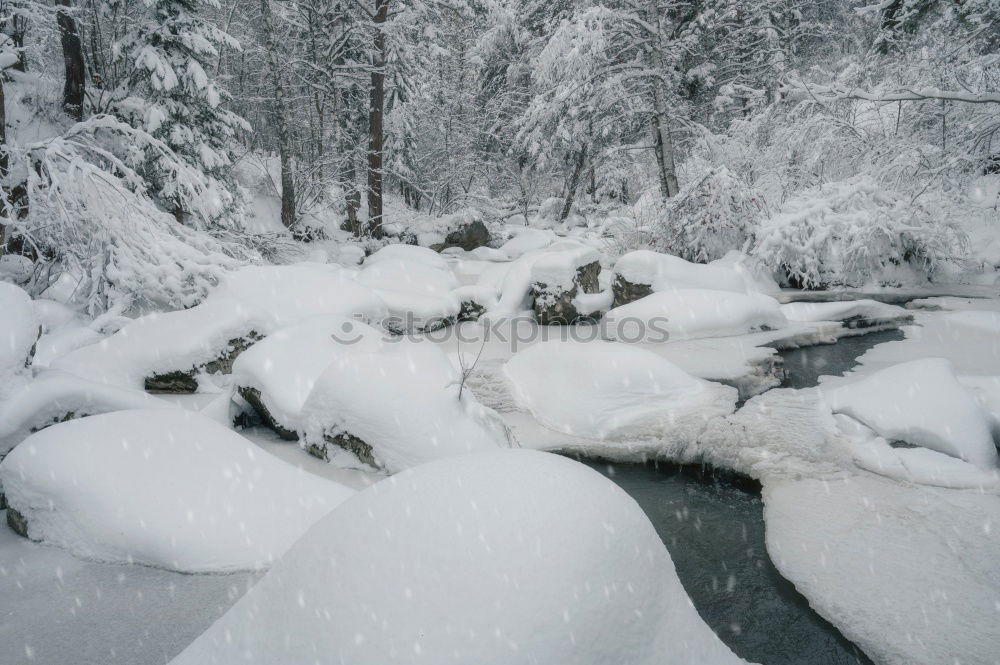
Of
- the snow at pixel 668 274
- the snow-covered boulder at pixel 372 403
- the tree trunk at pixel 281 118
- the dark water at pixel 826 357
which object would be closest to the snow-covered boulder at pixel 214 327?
the snow-covered boulder at pixel 372 403

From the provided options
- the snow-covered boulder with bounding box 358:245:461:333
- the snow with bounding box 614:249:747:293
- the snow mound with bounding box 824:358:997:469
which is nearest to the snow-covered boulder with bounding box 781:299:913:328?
the snow with bounding box 614:249:747:293

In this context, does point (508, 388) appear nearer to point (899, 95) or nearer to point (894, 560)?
point (894, 560)

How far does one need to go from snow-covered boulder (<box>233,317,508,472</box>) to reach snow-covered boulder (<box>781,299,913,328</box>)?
21.8ft

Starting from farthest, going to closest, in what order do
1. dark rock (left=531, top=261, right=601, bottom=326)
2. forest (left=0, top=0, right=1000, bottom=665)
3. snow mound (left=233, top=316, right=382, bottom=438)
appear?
dark rock (left=531, top=261, right=601, bottom=326), snow mound (left=233, top=316, right=382, bottom=438), forest (left=0, top=0, right=1000, bottom=665)

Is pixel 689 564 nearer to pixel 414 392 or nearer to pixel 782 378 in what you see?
pixel 414 392

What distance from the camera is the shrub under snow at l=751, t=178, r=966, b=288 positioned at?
10156mm

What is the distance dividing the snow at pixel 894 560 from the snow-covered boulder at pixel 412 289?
18.4 feet

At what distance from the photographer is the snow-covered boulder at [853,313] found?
8695mm

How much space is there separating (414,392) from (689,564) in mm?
2421

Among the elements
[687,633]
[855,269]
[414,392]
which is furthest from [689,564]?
[855,269]

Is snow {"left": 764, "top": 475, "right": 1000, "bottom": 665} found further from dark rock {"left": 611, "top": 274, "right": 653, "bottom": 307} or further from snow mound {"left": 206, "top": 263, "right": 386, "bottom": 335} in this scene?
dark rock {"left": 611, "top": 274, "right": 653, "bottom": 307}

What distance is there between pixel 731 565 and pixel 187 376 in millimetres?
5381

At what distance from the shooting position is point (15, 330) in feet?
12.3

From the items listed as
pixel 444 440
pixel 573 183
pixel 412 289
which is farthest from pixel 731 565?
pixel 573 183
